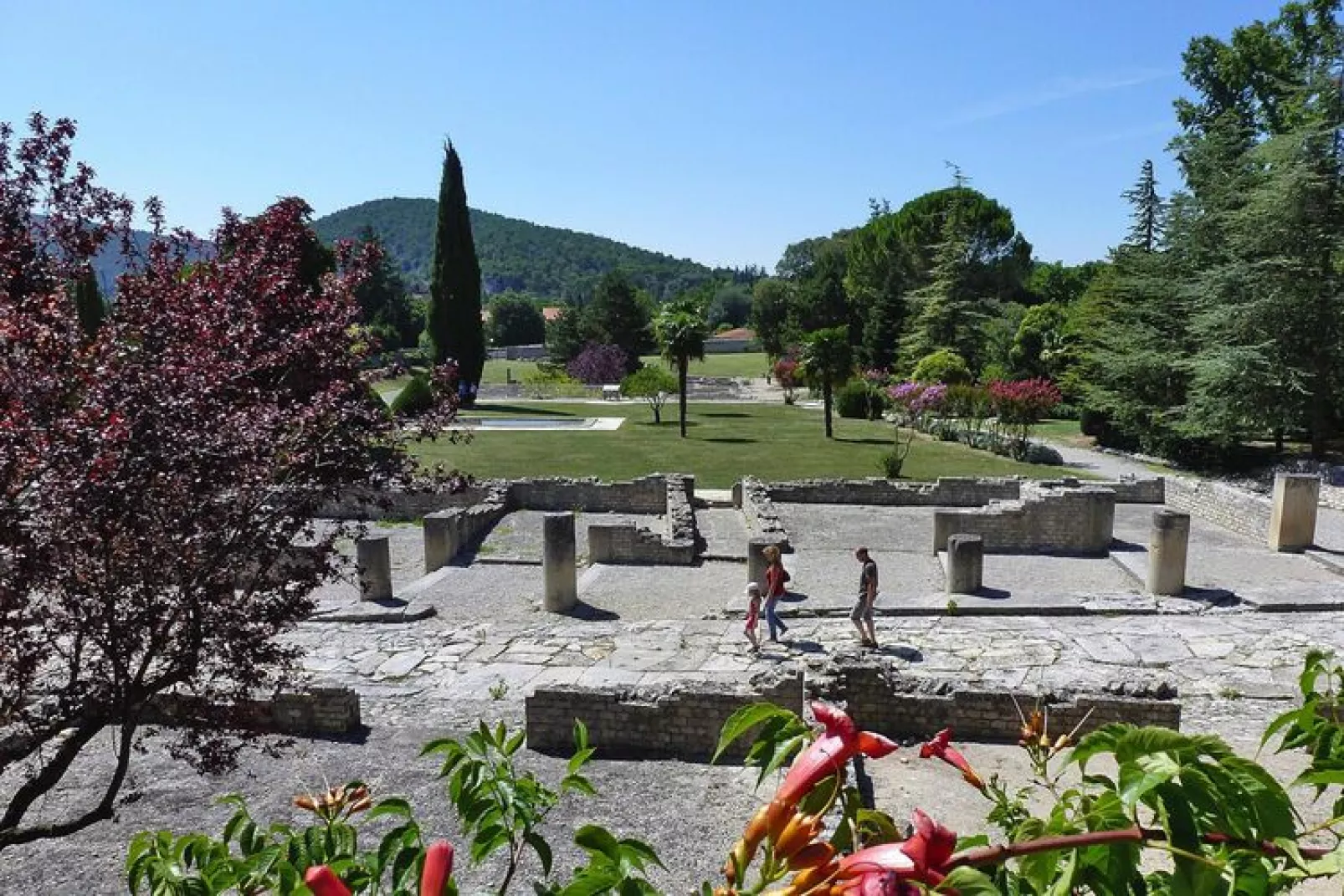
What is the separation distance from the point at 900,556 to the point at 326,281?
531 inches

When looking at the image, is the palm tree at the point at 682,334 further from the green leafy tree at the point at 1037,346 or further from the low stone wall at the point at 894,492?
the green leafy tree at the point at 1037,346

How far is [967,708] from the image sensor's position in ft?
29.5

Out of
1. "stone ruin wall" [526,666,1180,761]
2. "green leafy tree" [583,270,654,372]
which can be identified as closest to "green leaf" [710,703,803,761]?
"stone ruin wall" [526,666,1180,761]

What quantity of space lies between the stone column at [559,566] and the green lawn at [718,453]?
9598 mm

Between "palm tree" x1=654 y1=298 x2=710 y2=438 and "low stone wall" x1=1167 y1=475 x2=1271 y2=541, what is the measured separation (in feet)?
56.0

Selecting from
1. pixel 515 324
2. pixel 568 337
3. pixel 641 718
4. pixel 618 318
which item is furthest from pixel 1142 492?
pixel 515 324

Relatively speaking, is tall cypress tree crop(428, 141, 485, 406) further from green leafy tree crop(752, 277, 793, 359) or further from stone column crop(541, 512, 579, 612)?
stone column crop(541, 512, 579, 612)

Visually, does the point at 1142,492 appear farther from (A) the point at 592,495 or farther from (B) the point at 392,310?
(B) the point at 392,310

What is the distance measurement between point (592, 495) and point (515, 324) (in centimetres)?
8524

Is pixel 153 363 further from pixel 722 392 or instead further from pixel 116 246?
pixel 722 392

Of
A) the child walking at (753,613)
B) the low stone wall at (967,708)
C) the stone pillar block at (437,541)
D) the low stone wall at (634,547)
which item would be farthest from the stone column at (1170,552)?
the stone pillar block at (437,541)

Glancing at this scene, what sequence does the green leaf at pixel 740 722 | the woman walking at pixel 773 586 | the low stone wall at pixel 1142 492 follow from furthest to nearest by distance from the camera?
1. the low stone wall at pixel 1142 492
2. the woman walking at pixel 773 586
3. the green leaf at pixel 740 722

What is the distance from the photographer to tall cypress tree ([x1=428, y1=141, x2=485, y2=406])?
46719 millimetres

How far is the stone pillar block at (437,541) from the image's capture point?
17.0 m
